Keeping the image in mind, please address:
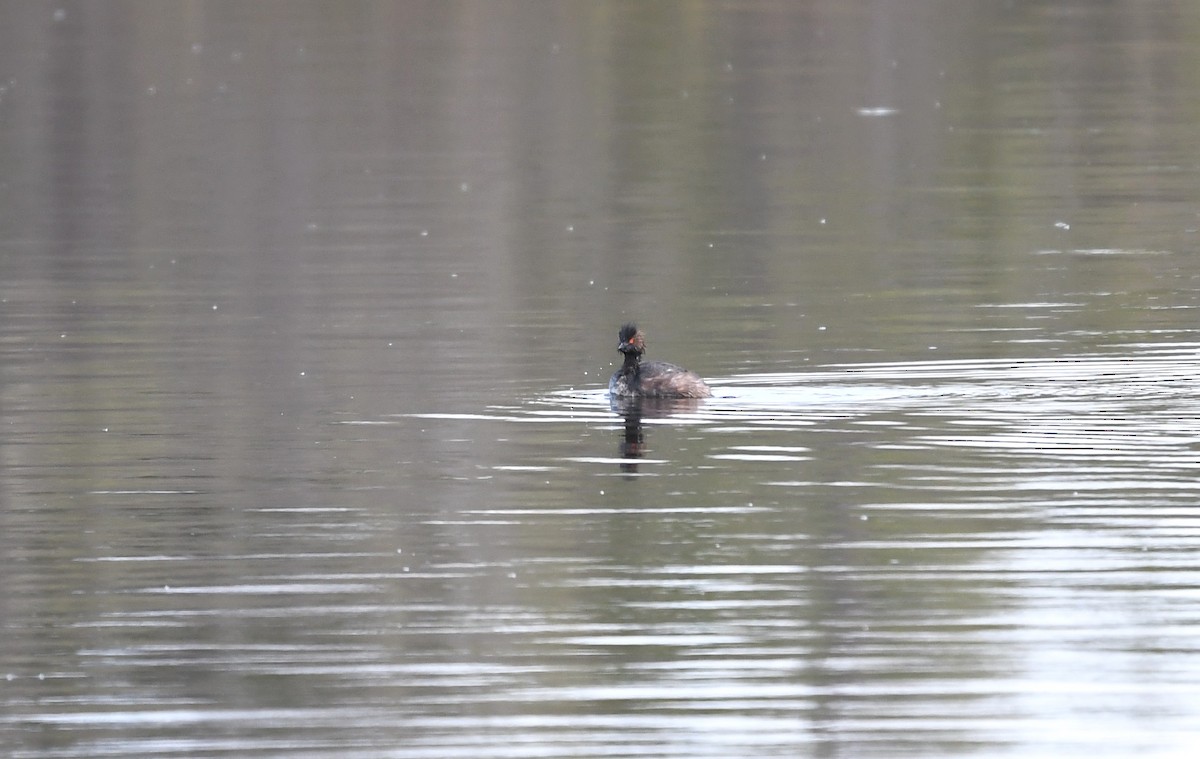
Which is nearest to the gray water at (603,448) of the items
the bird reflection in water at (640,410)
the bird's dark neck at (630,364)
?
the bird reflection in water at (640,410)

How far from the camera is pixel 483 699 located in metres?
9.59

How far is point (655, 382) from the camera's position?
15.9 metres

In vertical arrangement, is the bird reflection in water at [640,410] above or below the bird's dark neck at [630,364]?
below

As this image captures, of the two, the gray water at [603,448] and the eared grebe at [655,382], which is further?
the eared grebe at [655,382]

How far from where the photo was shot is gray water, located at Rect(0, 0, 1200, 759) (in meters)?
9.62

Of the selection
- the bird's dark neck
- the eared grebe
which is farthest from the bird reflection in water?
the bird's dark neck

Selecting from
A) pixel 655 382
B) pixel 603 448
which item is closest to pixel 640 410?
pixel 655 382

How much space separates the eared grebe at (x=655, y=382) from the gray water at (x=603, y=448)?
118mm

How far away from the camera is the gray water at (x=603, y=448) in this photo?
9625 mm

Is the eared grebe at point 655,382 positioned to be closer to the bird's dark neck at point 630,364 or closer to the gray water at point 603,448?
the bird's dark neck at point 630,364

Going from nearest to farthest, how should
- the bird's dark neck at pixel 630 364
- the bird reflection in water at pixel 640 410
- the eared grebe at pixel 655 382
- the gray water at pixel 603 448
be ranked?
the gray water at pixel 603 448 → the bird reflection in water at pixel 640 410 → the eared grebe at pixel 655 382 → the bird's dark neck at pixel 630 364

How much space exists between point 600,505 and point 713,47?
38867 millimetres

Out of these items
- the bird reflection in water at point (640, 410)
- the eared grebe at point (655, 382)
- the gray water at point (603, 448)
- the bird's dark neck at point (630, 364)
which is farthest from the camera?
the bird's dark neck at point (630, 364)

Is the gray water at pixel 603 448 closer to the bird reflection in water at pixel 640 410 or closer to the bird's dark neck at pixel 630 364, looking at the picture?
the bird reflection in water at pixel 640 410
